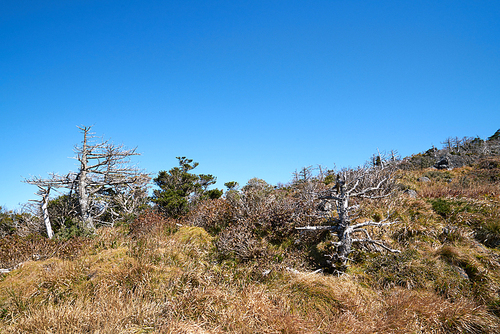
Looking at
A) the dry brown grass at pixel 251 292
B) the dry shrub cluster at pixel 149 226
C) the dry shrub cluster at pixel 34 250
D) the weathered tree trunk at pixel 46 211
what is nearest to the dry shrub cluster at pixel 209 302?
the dry brown grass at pixel 251 292

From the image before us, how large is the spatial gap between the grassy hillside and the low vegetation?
3cm

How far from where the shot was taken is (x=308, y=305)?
441 centimetres

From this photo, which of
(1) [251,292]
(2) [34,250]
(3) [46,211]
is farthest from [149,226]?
(3) [46,211]

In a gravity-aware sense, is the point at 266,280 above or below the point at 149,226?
below

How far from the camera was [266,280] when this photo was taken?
5410 mm

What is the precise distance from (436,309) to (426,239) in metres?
2.83

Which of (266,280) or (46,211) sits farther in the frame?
(46,211)

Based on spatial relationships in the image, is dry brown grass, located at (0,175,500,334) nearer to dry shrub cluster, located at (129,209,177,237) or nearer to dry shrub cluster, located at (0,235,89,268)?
dry shrub cluster, located at (0,235,89,268)

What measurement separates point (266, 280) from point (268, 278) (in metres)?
0.08

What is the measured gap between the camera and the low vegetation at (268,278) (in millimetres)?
3887

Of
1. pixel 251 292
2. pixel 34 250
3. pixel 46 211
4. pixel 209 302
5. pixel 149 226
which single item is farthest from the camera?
pixel 46 211

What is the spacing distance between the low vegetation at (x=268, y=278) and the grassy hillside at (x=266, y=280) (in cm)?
3

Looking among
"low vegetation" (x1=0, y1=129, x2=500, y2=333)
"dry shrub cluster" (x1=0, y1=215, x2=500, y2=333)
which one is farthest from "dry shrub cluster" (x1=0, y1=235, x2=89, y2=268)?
"dry shrub cluster" (x1=0, y1=215, x2=500, y2=333)

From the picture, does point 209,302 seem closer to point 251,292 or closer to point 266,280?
point 251,292
